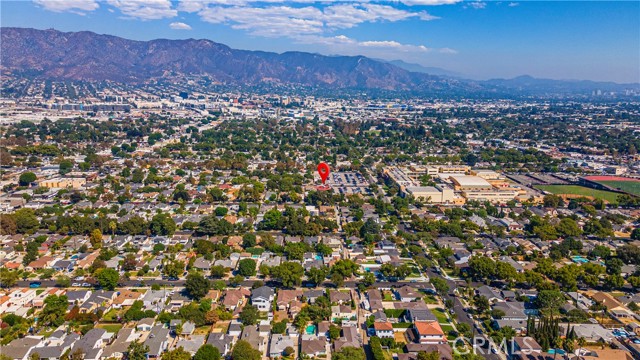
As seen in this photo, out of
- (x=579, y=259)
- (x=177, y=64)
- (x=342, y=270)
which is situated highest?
(x=177, y=64)

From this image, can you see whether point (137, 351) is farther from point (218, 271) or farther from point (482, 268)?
point (482, 268)

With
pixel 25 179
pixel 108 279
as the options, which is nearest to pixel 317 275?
pixel 108 279

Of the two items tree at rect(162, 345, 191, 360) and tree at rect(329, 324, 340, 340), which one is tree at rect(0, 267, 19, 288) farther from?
tree at rect(329, 324, 340, 340)

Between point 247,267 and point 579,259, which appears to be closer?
point 247,267

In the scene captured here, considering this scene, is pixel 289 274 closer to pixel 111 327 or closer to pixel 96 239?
pixel 111 327

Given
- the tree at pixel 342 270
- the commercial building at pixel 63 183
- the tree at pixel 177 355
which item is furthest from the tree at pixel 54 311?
the commercial building at pixel 63 183

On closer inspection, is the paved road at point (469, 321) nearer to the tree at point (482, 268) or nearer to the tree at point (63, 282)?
the tree at point (482, 268)

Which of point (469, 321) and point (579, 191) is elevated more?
point (579, 191)

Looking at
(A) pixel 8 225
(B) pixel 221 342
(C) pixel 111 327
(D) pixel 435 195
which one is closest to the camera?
(B) pixel 221 342

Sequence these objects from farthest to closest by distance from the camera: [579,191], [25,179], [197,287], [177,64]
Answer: [177,64] < [579,191] < [25,179] < [197,287]
